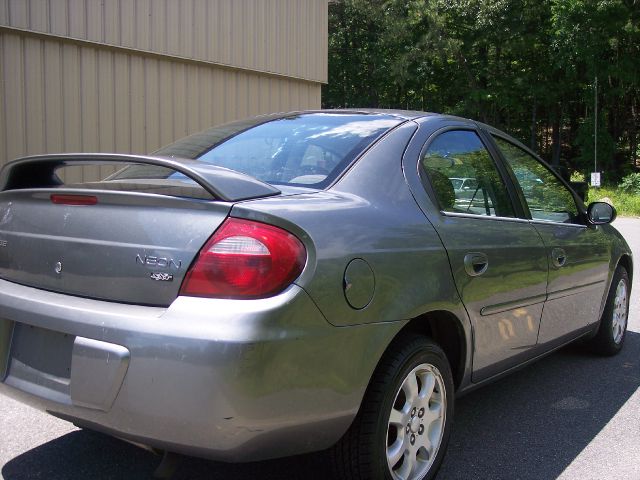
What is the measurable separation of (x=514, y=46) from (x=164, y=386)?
126 ft

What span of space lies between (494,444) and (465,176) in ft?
4.39

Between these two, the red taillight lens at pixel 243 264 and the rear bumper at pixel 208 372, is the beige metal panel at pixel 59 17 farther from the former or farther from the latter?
the red taillight lens at pixel 243 264

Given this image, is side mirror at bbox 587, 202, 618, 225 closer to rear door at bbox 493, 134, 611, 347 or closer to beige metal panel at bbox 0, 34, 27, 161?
rear door at bbox 493, 134, 611, 347

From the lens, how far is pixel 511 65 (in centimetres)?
4016

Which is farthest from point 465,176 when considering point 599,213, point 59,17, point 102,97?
point 102,97

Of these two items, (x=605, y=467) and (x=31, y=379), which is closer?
(x=31, y=379)

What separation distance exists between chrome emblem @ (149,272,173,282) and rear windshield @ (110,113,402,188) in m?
0.66

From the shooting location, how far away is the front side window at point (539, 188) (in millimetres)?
3699

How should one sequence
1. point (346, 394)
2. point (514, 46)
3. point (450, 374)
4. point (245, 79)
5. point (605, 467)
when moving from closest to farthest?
point (346, 394) → point (450, 374) → point (605, 467) → point (245, 79) → point (514, 46)

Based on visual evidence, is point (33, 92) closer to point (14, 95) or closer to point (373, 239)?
point (14, 95)

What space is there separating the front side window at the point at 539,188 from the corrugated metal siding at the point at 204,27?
666cm

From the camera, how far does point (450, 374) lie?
2.78 m

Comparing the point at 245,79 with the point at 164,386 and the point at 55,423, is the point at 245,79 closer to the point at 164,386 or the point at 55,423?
the point at 55,423

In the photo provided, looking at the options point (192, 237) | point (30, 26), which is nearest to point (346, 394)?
point (192, 237)
